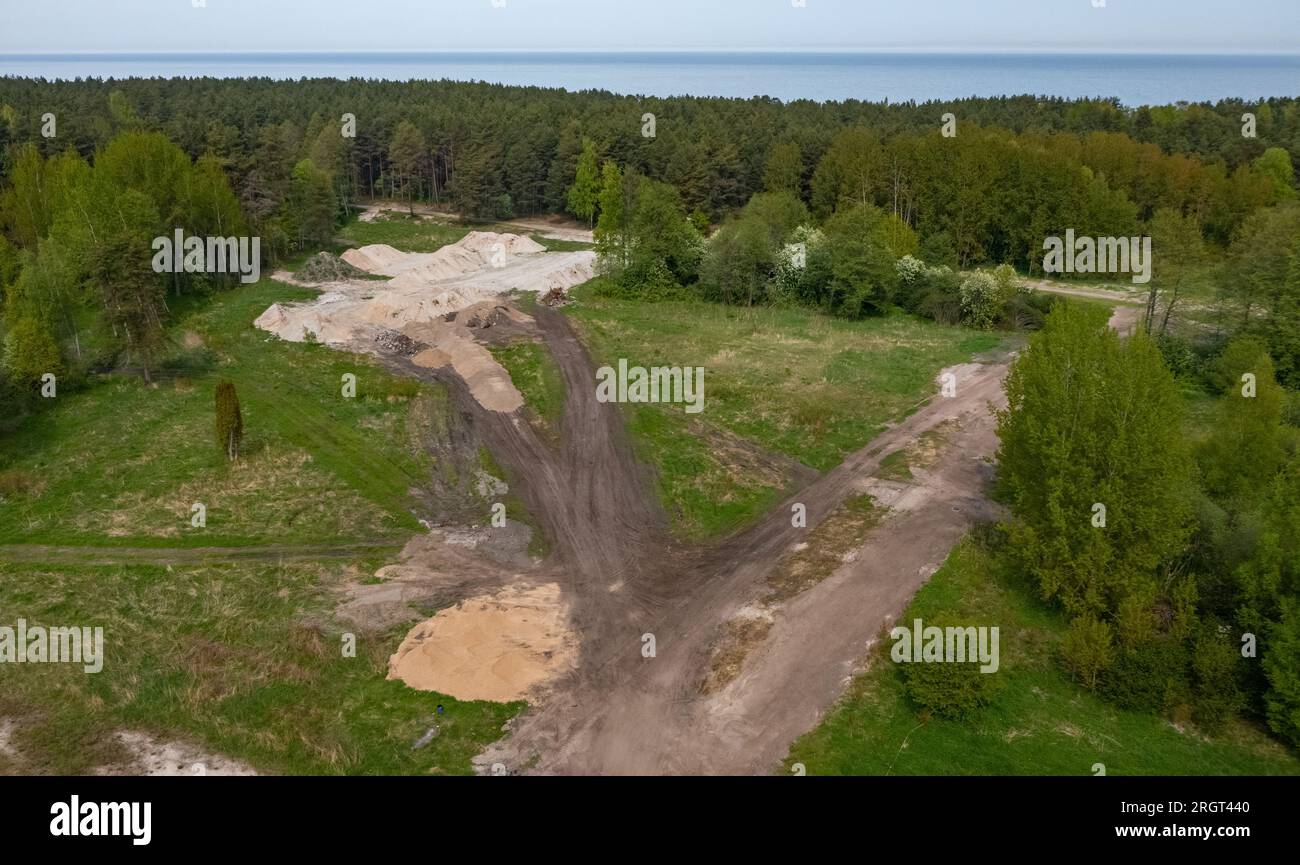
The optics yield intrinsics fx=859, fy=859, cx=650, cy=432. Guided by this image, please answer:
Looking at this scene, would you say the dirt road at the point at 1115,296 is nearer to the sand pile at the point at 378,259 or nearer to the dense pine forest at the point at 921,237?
the dense pine forest at the point at 921,237

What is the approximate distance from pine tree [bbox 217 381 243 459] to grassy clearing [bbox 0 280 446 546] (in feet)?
2.51

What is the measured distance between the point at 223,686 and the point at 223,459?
53.2 ft

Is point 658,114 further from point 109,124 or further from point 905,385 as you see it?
point 905,385

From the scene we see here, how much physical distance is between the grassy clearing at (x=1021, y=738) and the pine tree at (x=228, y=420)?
2698 centimetres

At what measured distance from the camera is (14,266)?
5403cm

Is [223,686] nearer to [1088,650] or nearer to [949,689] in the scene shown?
[949,689]

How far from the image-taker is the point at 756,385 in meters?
45.3

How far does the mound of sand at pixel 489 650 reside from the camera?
2294cm

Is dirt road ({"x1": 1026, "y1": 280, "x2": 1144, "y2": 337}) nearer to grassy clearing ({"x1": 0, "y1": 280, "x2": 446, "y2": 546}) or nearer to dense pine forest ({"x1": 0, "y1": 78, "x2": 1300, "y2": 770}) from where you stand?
dense pine forest ({"x1": 0, "y1": 78, "x2": 1300, "y2": 770})

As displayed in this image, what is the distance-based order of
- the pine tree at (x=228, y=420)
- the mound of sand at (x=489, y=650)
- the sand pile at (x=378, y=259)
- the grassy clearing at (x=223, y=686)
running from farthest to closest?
the sand pile at (x=378, y=259), the pine tree at (x=228, y=420), the mound of sand at (x=489, y=650), the grassy clearing at (x=223, y=686)

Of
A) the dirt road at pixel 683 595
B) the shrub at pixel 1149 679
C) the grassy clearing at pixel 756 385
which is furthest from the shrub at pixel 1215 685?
the grassy clearing at pixel 756 385

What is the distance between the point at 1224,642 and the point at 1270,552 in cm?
286

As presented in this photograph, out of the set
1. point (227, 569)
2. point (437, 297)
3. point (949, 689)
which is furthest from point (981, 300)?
point (227, 569)

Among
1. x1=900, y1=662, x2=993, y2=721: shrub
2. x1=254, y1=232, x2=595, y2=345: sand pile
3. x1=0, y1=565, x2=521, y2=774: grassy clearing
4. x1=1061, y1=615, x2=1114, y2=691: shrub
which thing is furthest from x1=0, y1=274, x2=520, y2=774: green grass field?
x1=1061, y1=615, x2=1114, y2=691: shrub
